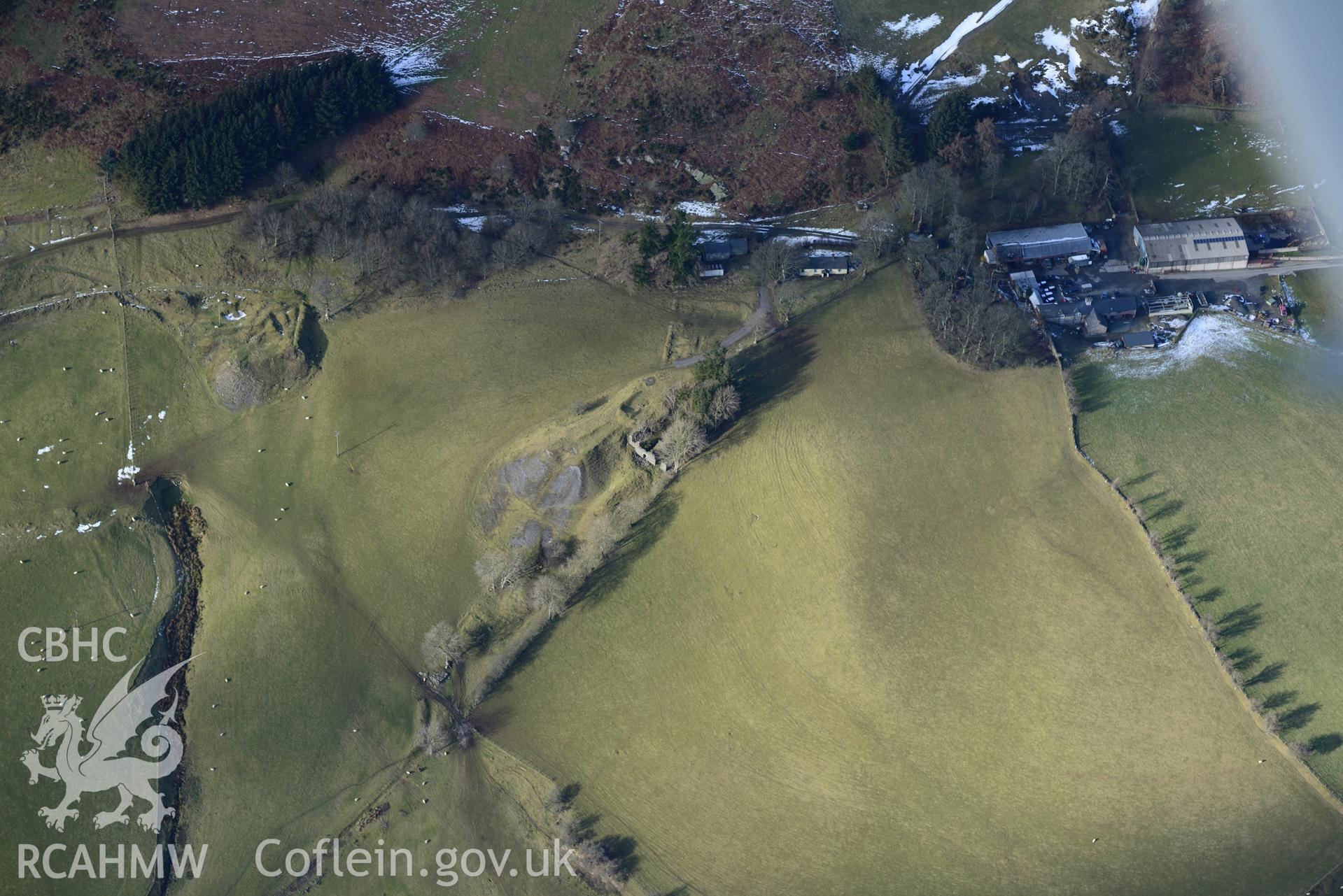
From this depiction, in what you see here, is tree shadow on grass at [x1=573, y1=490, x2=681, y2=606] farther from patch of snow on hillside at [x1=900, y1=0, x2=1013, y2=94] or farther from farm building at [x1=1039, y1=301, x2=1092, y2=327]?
patch of snow on hillside at [x1=900, y1=0, x2=1013, y2=94]

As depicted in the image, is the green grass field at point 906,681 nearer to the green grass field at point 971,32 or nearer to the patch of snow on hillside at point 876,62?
the patch of snow on hillside at point 876,62

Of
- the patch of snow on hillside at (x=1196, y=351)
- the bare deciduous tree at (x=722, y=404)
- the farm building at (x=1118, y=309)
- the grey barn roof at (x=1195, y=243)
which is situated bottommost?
the bare deciduous tree at (x=722, y=404)

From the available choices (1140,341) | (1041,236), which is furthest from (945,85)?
(1140,341)

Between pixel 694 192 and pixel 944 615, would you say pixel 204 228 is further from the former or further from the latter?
→ pixel 944 615

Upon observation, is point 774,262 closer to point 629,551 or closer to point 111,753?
point 629,551

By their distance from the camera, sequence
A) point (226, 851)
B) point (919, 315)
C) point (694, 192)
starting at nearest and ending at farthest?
point (226, 851) < point (919, 315) < point (694, 192)

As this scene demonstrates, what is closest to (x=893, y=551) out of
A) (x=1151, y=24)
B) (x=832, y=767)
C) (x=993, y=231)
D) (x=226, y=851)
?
(x=832, y=767)

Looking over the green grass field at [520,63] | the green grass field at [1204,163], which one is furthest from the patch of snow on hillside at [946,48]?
the green grass field at [520,63]
